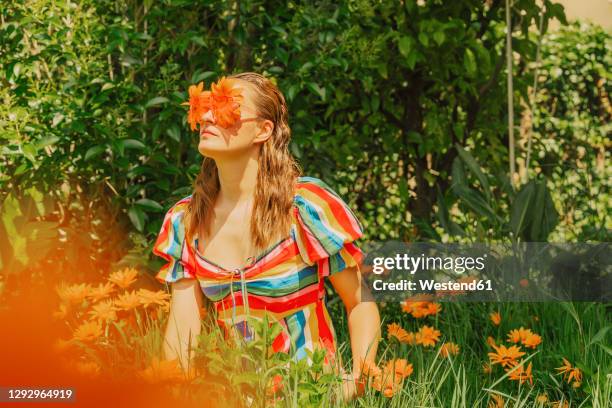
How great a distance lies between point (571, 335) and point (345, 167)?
Answer: 2.07m

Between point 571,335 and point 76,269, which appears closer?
point 571,335

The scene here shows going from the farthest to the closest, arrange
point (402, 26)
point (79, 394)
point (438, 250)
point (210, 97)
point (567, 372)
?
1. point (402, 26)
2. point (438, 250)
3. point (567, 372)
4. point (210, 97)
5. point (79, 394)

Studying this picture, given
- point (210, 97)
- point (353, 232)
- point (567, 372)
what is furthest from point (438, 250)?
point (210, 97)

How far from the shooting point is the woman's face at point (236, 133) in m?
2.03

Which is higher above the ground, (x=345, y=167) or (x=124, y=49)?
(x=124, y=49)

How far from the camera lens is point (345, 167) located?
4457mm

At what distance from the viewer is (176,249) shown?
7.16ft

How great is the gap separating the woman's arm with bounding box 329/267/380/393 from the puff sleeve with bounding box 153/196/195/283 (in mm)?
383

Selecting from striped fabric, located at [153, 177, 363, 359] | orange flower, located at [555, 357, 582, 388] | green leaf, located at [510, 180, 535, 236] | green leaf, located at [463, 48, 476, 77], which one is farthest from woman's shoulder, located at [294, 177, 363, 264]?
green leaf, located at [463, 48, 476, 77]

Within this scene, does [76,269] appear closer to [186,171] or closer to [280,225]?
[186,171]

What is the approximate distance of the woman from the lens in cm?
205

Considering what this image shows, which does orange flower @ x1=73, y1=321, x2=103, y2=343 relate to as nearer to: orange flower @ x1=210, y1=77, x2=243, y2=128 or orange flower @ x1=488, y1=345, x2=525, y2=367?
orange flower @ x1=210, y1=77, x2=243, y2=128

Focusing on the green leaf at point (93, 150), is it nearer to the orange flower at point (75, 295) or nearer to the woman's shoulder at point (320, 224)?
the orange flower at point (75, 295)

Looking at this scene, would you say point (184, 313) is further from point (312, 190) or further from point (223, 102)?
point (223, 102)
